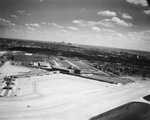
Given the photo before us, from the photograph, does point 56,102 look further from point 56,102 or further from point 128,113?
point 128,113

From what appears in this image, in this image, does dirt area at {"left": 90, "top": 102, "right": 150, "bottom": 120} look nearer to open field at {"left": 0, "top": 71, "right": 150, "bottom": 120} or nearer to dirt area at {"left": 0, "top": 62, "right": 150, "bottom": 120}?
dirt area at {"left": 0, "top": 62, "right": 150, "bottom": 120}

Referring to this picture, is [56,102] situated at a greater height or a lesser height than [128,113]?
lesser

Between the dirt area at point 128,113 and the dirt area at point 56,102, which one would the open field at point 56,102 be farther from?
the dirt area at point 128,113

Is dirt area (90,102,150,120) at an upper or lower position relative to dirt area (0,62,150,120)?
upper

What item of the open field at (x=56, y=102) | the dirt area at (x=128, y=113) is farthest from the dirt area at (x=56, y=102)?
the dirt area at (x=128, y=113)

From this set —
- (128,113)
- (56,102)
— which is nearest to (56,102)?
(56,102)

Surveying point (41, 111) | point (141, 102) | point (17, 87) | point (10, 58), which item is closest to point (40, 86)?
point (17, 87)

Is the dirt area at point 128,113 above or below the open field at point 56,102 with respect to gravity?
above

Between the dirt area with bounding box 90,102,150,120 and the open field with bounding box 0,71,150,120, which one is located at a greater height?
the dirt area with bounding box 90,102,150,120

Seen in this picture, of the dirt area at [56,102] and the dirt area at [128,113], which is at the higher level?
the dirt area at [128,113]

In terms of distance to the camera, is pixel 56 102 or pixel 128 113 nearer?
pixel 128 113

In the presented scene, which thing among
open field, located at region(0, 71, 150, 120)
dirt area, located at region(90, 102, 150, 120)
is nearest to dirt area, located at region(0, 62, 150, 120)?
open field, located at region(0, 71, 150, 120)

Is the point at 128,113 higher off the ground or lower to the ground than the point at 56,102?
higher
